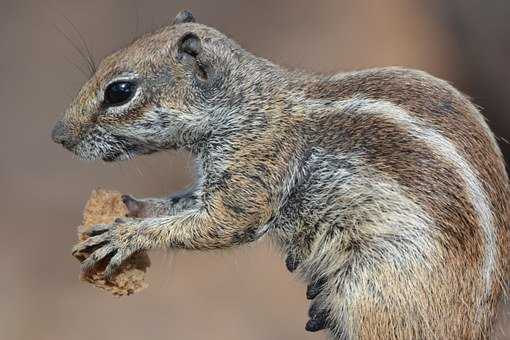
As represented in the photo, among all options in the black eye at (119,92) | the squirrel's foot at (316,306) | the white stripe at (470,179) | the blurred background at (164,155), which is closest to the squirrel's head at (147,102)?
the black eye at (119,92)

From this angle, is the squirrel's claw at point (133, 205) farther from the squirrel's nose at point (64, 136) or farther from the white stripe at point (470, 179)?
the white stripe at point (470, 179)

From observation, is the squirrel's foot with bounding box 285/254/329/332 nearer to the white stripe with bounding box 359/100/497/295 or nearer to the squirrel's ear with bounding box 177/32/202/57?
the white stripe with bounding box 359/100/497/295

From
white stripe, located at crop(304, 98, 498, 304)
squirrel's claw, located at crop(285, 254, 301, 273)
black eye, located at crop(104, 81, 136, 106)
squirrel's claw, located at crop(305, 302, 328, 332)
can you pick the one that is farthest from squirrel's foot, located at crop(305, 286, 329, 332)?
black eye, located at crop(104, 81, 136, 106)

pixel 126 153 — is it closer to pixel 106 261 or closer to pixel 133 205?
pixel 133 205

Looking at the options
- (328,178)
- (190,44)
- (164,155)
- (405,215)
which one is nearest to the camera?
(405,215)

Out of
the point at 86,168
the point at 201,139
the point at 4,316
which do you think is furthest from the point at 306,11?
the point at 201,139

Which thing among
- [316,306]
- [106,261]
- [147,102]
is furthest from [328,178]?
[106,261]
